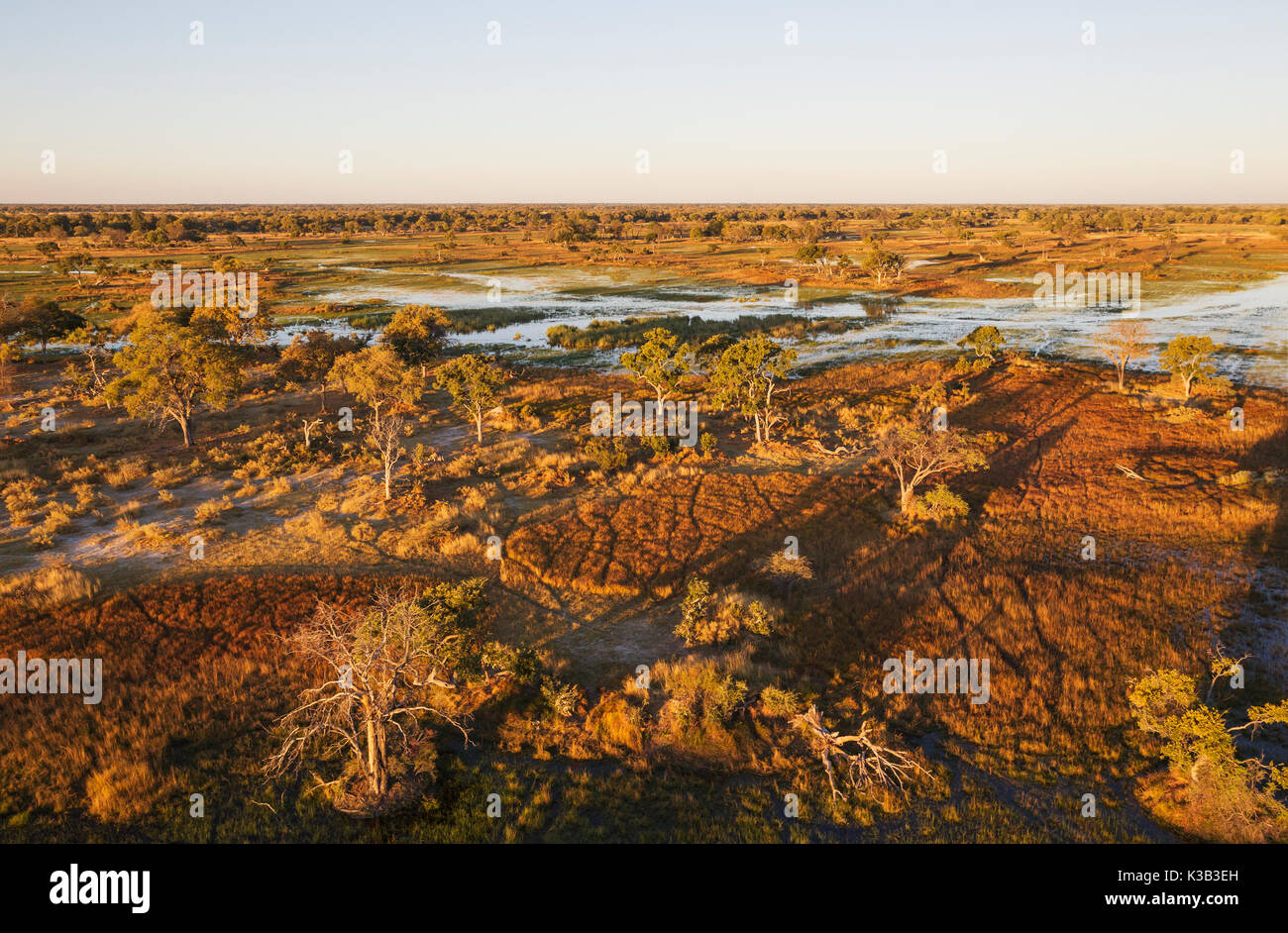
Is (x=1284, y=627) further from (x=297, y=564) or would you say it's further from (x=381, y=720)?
(x=297, y=564)

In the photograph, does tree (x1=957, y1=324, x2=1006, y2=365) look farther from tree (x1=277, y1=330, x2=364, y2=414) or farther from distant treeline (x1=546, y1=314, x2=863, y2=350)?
tree (x1=277, y1=330, x2=364, y2=414)

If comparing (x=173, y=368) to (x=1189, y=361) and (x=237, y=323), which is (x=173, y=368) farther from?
(x=1189, y=361)

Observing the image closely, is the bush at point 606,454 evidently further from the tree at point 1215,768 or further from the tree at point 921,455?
the tree at point 1215,768

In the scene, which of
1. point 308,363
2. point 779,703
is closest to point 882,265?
point 308,363

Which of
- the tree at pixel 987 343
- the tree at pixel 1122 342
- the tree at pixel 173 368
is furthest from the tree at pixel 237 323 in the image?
the tree at pixel 1122 342

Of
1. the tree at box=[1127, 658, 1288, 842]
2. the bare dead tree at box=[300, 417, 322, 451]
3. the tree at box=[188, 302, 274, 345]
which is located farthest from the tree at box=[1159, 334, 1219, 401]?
the tree at box=[188, 302, 274, 345]
